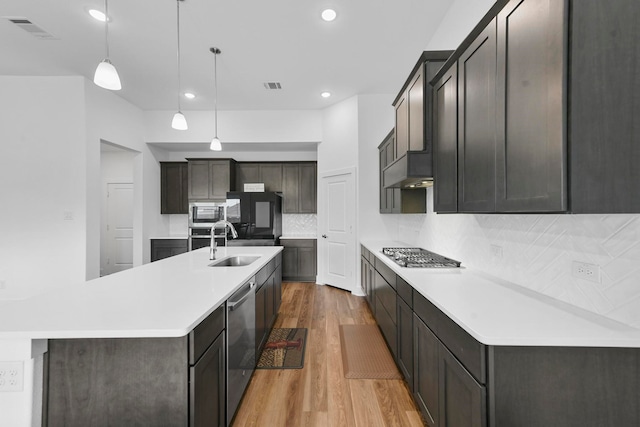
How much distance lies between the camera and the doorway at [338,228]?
471 cm

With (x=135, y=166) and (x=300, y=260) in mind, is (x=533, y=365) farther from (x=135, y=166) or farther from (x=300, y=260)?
(x=135, y=166)

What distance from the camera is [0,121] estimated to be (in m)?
3.88

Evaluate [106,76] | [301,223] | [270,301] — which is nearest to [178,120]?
[106,76]

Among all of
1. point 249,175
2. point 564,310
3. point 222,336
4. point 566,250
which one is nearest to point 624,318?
point 564,310

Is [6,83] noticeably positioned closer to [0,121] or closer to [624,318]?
[0,121]

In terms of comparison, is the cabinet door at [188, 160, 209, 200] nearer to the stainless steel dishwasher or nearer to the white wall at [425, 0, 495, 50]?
the stainless steel dishwasher

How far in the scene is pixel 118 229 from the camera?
6.43 meters

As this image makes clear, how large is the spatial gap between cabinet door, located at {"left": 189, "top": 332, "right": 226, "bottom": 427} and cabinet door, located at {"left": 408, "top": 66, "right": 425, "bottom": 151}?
208cm

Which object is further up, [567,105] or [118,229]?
[567,105]

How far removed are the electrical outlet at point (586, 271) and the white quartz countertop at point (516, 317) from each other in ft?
0.50

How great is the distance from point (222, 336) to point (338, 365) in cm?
134

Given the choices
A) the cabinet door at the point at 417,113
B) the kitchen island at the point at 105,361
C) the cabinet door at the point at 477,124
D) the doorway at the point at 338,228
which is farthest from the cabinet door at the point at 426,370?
the doorway at the point at 338,228

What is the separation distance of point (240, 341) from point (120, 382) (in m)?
0.78

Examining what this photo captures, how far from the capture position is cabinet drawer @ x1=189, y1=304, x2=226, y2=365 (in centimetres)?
118
